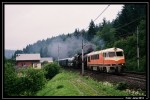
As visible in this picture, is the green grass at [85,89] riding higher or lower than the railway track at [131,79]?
lower

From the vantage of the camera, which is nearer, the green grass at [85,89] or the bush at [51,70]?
the green grass at [85,89]

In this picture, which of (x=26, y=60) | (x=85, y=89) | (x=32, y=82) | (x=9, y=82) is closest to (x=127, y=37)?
(x=32, y=82)

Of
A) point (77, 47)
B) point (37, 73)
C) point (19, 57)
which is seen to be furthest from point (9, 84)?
point (77, 47)

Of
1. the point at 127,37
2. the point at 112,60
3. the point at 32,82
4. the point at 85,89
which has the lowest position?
the point at 32,82

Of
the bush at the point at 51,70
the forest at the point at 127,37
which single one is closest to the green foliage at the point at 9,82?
the forest at the point at 127,37

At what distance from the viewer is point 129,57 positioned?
42.5 m

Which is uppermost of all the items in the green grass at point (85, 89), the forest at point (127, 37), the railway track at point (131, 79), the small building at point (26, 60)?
the forest at point (127, 37)

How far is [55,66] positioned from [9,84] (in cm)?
1674

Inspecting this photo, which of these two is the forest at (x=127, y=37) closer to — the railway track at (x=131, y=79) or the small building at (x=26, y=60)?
the railway track at (x=131, y=79)

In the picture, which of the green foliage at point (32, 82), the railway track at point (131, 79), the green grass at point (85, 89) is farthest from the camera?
the green foliage at point (32, 82)

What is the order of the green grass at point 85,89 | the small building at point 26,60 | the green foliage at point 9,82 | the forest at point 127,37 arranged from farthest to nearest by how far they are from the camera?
the small building at point 26,60 → the forest at point 127,37 → the green foliage at point 9,82 → the green grass at point 85,89

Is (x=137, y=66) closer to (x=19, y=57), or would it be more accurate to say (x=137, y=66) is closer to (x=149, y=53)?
(x=149, y=53)

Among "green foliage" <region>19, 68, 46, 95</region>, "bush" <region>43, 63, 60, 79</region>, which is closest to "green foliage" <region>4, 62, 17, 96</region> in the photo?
"green foliage" <region>19, 68, 46, 95</region>

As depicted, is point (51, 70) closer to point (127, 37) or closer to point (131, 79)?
point (127, 37)
